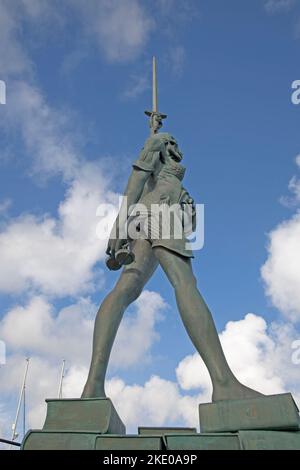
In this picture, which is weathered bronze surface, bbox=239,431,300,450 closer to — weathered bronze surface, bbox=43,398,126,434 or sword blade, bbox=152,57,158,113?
weathered bronze surface, bbox=43,398,126,434

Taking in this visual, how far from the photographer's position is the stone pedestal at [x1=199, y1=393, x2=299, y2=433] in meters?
4.45

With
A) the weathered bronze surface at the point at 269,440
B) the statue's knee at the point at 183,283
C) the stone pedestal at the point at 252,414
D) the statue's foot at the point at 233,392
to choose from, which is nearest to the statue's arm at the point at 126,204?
the statue's knee at the point at 183,283

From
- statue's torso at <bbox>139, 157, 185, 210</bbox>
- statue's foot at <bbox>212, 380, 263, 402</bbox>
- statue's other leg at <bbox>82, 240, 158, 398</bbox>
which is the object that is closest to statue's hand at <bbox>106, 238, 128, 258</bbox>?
statue's other leg at <bbox>82, 240, 158, 398</bbox>

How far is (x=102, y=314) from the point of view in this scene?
5.96 m

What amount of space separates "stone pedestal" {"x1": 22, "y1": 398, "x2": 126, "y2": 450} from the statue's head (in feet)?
12.7

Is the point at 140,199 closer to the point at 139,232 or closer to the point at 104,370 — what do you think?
the point at 139,232

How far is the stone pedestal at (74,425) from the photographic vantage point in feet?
14.4

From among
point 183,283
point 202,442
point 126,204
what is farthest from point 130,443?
point 126,204

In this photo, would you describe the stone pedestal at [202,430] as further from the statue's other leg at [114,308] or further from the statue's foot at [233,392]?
the statue's other leg at [114,308]

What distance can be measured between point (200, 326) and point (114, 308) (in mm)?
1222

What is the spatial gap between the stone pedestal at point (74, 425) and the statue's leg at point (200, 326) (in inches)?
47.8
